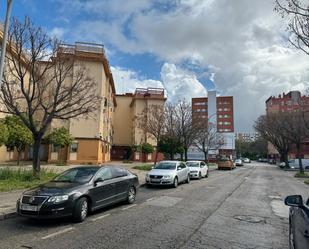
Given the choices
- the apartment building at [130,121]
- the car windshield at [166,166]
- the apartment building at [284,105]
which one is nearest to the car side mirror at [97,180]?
the car windshield at [166,166]

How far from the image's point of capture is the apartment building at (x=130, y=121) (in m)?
57.4

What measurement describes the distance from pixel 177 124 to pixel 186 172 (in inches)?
668

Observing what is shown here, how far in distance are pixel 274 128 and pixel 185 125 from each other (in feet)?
60.5

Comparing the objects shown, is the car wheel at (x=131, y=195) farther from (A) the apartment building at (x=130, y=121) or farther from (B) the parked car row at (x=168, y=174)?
(A) the apartment building at (x=130, y=121)

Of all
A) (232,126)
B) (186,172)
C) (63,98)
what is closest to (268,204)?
(186,172)

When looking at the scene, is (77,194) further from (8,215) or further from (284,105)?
(284,105)

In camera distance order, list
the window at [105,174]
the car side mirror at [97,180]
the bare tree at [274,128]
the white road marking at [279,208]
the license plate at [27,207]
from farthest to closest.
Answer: the bare tree at [274,128]
the white road marking at [279,208]
the window at [105,174]
the car side mirror at [97,180]
the license plate at [27,207]

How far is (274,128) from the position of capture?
4734cm

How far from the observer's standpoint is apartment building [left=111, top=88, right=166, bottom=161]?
57.4 metres

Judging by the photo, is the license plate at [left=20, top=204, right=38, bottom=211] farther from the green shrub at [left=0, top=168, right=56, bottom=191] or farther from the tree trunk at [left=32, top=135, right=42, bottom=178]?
the tree trunk at [left=32, top=135, right=42, bottom=178]

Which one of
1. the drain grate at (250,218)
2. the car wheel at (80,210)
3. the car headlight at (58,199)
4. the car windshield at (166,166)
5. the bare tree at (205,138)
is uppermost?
the bare tree at (205,138)

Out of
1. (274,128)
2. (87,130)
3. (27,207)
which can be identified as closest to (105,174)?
(27,207)

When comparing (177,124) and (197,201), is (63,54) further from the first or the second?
(177,124)

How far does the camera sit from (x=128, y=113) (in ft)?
220
